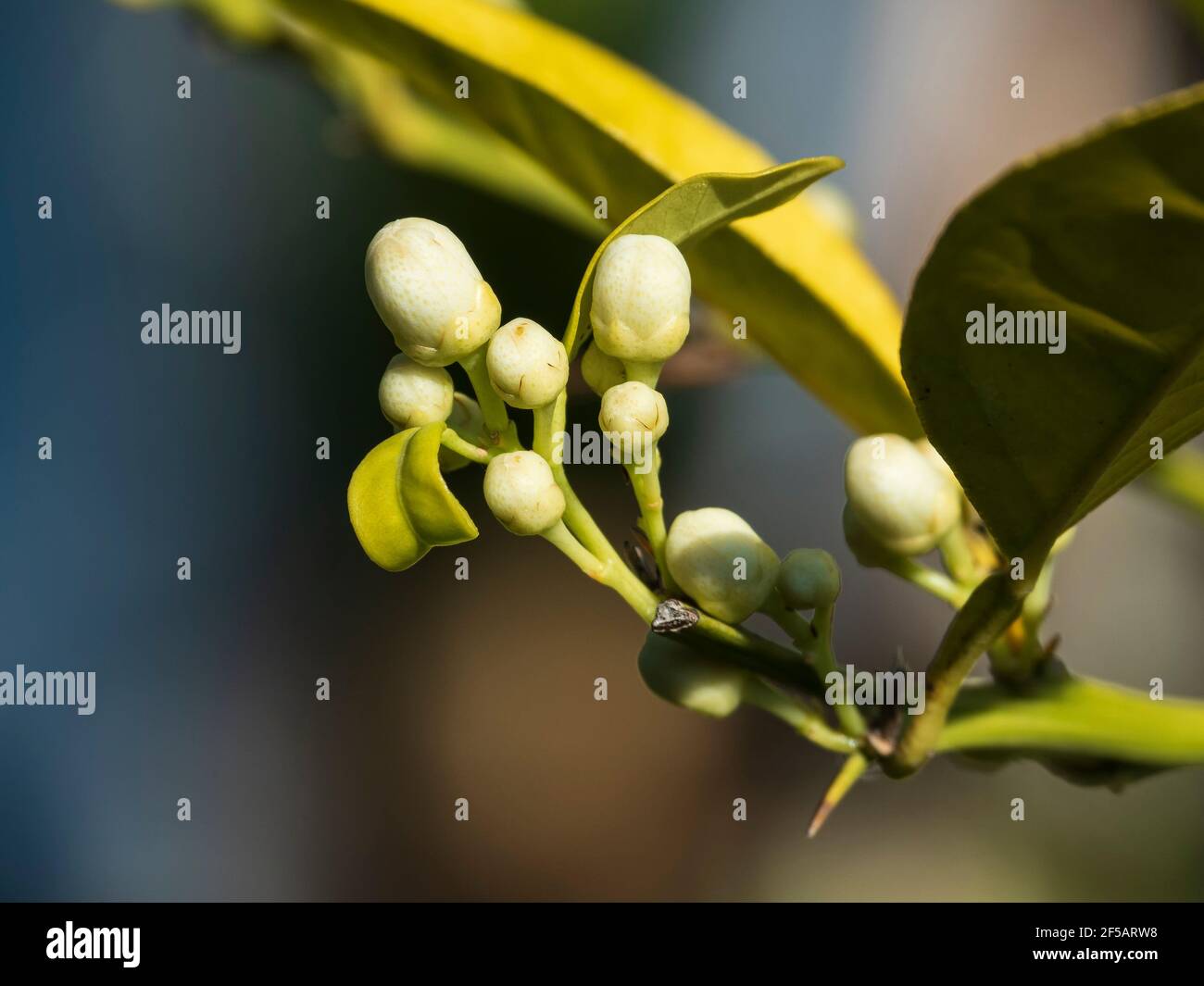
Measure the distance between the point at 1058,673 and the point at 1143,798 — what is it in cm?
195

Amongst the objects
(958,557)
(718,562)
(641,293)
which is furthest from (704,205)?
(958,557)

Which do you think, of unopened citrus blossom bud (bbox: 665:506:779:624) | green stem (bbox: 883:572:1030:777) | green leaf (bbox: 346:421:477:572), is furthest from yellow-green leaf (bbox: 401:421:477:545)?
green stem (bbox: 883:572:1030:777)

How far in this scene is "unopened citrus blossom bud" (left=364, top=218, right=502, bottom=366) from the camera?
49 cm

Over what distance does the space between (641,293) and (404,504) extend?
13cm

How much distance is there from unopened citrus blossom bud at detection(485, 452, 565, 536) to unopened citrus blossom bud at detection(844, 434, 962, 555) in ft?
0.65

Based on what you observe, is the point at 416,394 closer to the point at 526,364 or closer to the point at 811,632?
the point at 526,364

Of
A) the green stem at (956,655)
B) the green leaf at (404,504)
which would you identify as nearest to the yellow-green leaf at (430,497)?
the green leaf at (404,504)

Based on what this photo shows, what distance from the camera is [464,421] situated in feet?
1.82

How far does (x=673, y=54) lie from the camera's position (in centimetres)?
201

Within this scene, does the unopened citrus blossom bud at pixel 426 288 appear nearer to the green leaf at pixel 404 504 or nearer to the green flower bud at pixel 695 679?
the green leaf at pixel 404 504

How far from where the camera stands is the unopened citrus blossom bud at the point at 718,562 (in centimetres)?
52
